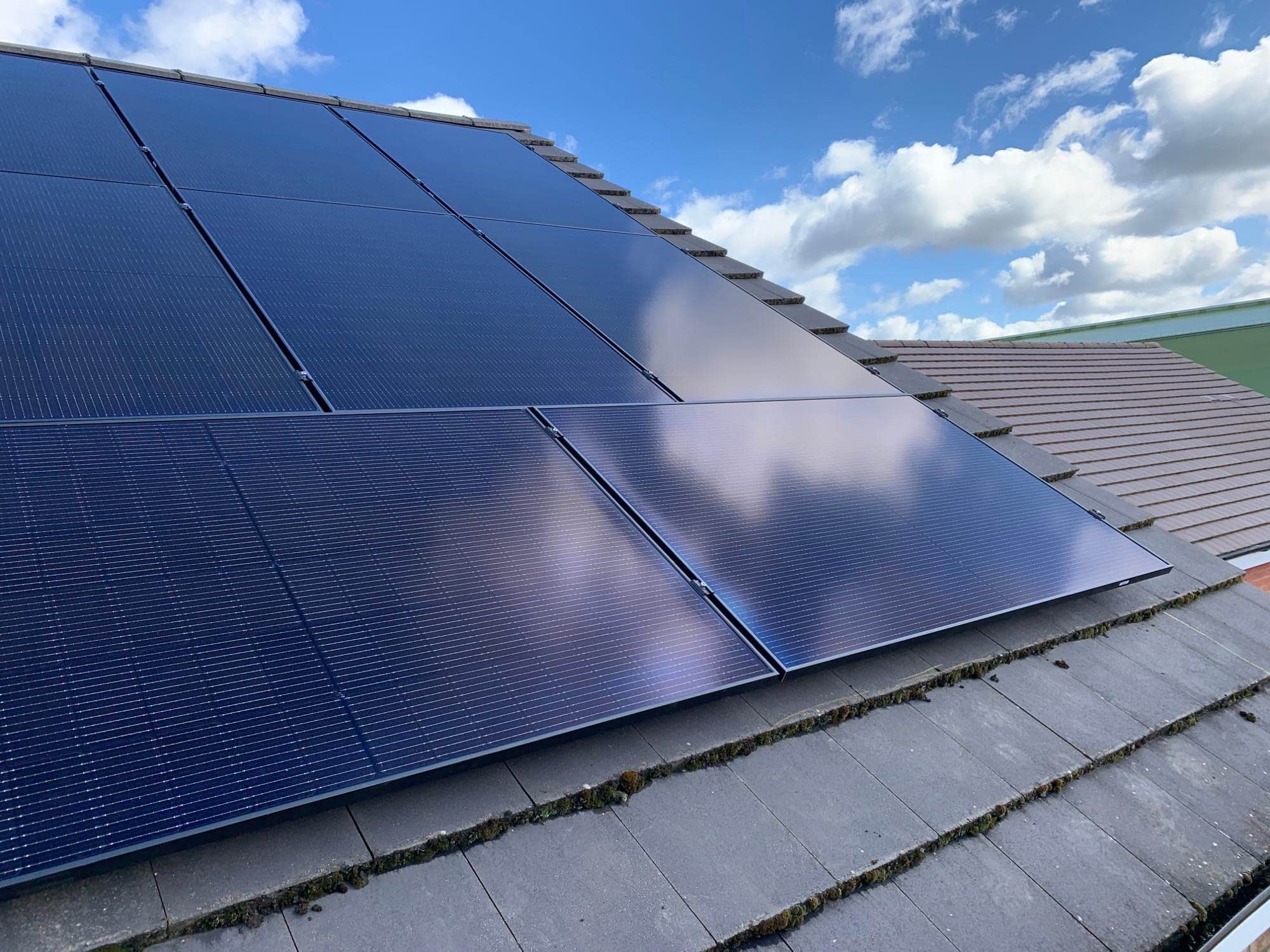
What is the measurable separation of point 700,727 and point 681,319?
187 inches

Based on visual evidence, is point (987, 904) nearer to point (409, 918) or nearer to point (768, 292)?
point (409, 918)

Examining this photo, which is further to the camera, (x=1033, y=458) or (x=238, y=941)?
(x=1033, y=458)

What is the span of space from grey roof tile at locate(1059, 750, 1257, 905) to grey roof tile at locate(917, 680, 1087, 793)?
142 mm

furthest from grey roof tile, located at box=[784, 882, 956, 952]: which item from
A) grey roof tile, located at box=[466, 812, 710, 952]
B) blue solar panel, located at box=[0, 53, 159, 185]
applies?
blue solar panel, located at box=[0, 53, 159, 185]

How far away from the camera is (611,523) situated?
4.59 m

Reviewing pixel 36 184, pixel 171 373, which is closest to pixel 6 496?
pixel 171 373

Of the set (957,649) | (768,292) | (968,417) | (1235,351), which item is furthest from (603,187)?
(1235,351)

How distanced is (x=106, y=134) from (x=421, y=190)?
9.50ft

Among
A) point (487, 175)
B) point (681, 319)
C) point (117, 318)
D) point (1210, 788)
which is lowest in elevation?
point (1210, 788)

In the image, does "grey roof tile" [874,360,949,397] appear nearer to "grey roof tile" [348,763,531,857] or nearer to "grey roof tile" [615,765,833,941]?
"grey roof tile" [615,765,833,941]

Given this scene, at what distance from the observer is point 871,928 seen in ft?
11.0

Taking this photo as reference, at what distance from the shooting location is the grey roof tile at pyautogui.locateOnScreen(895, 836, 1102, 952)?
3436 mm

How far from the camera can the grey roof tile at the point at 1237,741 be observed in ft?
15.8

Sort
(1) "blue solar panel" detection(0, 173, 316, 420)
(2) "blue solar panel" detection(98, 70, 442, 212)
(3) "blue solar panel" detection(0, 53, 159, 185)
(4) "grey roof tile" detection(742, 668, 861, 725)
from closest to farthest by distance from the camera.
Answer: (4) "grey roof tile" detection(742, 668, 861, 725) → (1) "blue solar panel" detection(0, 173, 316, 420) → (3) "blue solar panel" detection(0, 53, 159, 185) → (2) "blue solar panel" detection(98, 70, 442, 212)
